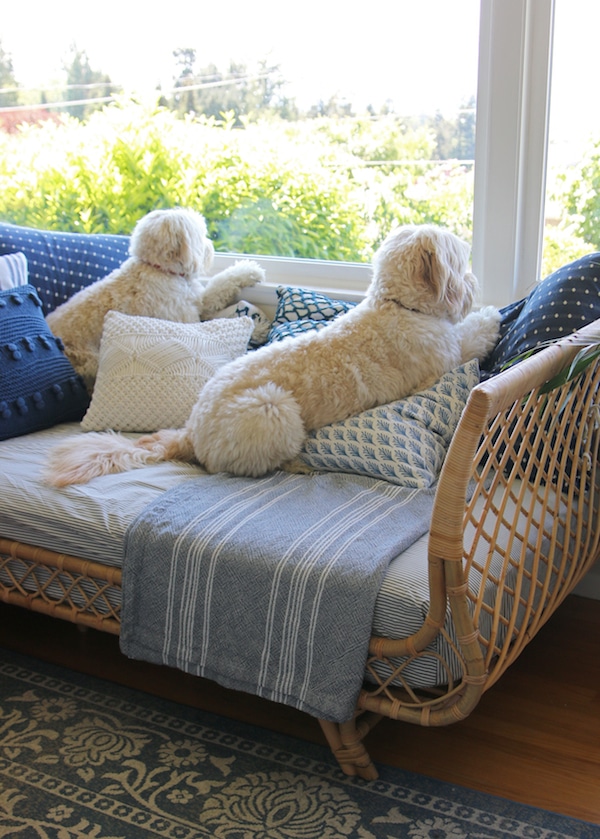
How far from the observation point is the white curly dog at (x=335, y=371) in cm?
206

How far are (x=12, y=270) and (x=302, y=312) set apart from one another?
92cm

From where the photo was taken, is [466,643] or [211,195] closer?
[466,643]

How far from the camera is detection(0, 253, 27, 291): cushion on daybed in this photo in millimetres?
2672

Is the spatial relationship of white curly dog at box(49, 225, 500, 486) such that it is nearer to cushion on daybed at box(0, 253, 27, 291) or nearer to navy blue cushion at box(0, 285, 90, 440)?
navy blue cushion at box(0, 285, 90, 440)

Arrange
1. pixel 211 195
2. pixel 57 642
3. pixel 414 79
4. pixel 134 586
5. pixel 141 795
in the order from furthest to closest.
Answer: pixel 211 195 → pixel 414 79 → pixel 57 642 → pixel 134 586 → pixel 141 795

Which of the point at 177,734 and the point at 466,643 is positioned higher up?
the point at 466,643

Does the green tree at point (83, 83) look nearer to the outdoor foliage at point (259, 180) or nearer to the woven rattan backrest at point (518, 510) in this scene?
the outdoor foliage at point (259, 180)

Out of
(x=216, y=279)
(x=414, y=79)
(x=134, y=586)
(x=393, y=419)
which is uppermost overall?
(x=414, y=79)

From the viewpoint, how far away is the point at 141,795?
1719 mm

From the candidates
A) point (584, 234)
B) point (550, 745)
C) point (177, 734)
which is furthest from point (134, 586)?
point (584, 234)

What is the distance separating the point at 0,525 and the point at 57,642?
428 millimetres

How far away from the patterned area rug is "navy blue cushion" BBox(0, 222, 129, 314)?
1401 mm

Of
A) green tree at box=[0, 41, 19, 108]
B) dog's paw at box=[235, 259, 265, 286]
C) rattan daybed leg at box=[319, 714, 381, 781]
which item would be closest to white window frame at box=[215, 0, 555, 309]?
dog's paw at box=[235, 259, 265, 286]

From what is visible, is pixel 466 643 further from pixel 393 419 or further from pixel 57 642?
pixel 57 642
